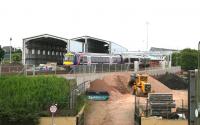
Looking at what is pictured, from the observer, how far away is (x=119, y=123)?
47812mm

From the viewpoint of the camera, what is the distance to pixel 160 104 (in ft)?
155

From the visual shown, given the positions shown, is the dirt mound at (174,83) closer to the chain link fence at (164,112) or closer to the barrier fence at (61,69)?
the barrier fence at (61,69)

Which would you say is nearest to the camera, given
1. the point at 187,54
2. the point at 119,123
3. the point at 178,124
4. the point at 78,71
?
the point at 178,124

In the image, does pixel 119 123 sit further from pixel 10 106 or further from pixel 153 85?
pixel 153 85

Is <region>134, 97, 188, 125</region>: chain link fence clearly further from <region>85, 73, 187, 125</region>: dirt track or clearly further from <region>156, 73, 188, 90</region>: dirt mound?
<region>156, 73, 188, 90</region>: dirt mound

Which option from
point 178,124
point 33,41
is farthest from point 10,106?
point 33,41

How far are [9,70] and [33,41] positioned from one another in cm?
3965

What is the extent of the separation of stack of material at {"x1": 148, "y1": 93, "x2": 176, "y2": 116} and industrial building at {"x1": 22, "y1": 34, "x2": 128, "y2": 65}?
43.8 meters

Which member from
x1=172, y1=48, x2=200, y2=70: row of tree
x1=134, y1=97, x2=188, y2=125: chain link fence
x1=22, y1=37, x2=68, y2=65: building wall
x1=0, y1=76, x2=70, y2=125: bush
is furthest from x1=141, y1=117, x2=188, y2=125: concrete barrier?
x1=172, y1=48, x2=200, y2=70: row of tree

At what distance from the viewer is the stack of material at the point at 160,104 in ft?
151

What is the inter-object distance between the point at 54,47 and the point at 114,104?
60511 millimetres

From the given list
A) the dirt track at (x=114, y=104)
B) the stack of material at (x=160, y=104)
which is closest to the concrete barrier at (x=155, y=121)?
the stack of material at (x=160, y=104)

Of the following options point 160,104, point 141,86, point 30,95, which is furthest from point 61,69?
point 160,104

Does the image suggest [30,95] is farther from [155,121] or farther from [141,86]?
[141,86]
